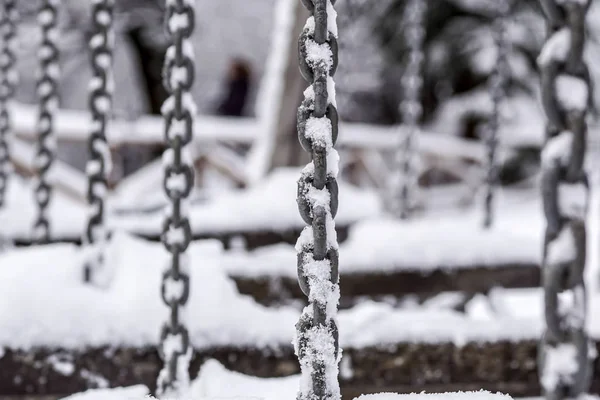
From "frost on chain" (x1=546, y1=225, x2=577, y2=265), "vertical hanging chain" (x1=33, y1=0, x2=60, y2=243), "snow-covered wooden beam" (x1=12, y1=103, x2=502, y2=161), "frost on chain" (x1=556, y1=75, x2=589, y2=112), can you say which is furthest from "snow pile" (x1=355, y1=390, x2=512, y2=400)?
"snow-covered wooden beam" (x1=12, y1=103, x2=502, y2=161)

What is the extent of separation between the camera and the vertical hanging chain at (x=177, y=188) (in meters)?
1.05

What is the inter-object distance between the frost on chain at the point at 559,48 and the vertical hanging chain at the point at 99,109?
3.12ft

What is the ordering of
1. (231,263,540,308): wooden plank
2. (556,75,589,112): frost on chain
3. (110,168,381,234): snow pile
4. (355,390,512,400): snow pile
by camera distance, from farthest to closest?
(110,168,381,234): snow pile, (231,263,540,308): wooden plank, (355,390,512,400): snow pile, (556,75,589,112): frost on chain

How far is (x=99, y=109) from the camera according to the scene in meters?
1.33

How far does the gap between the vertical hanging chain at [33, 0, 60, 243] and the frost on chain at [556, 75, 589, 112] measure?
1.27m

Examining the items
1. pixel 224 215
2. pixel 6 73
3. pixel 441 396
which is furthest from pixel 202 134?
pixel 441 396

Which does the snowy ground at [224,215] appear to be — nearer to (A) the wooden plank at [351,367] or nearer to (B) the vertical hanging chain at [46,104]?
(B) the vertical hanging chain at [46,104]

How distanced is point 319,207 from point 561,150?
252 millimetres

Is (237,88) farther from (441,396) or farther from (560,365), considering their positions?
(560,365)

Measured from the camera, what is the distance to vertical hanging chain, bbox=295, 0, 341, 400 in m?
0.69

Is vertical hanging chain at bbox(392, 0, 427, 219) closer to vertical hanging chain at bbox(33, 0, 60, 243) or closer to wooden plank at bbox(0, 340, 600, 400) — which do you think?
wooden plank at bbox(0, 340, 600, 400)

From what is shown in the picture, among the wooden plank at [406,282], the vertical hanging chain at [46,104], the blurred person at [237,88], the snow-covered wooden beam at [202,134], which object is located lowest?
the wooden plank at [406,282]

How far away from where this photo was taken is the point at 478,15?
8.93 metres

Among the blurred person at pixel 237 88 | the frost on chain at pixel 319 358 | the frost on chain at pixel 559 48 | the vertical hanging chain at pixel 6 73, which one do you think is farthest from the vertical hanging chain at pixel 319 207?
the blurred person at pixel 237 88
